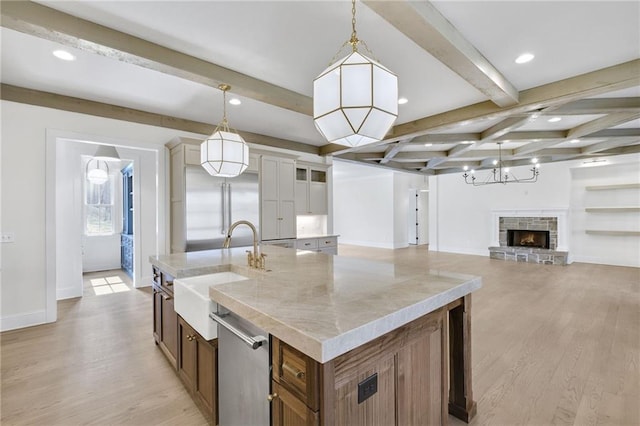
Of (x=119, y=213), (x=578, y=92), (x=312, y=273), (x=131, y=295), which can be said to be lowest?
(x=131, y=295)

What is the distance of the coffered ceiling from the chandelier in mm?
3369

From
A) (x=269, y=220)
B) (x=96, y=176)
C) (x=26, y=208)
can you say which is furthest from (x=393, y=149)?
(x=96, y=176)

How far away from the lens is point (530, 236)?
8.06m

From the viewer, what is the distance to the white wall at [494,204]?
722cm

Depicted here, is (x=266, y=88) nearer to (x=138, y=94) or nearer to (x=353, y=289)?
(x=138, y=94)

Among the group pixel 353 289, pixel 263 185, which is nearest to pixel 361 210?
pixel 263 185

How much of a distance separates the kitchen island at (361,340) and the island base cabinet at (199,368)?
1.50 feet

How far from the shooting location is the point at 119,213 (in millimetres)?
7176

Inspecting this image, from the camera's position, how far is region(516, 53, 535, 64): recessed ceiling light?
2.84m

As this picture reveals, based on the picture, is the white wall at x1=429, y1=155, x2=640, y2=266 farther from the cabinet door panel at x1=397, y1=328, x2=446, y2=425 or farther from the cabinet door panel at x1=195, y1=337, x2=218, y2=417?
the cabinet door panel at x1=195, y1=337, x2=218, y2=417

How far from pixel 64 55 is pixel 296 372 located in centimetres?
355

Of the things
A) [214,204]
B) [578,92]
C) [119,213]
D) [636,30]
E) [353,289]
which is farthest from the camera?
[119,213]

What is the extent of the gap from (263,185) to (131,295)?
281 centimetres

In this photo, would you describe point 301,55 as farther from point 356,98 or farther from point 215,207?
point 215,207
